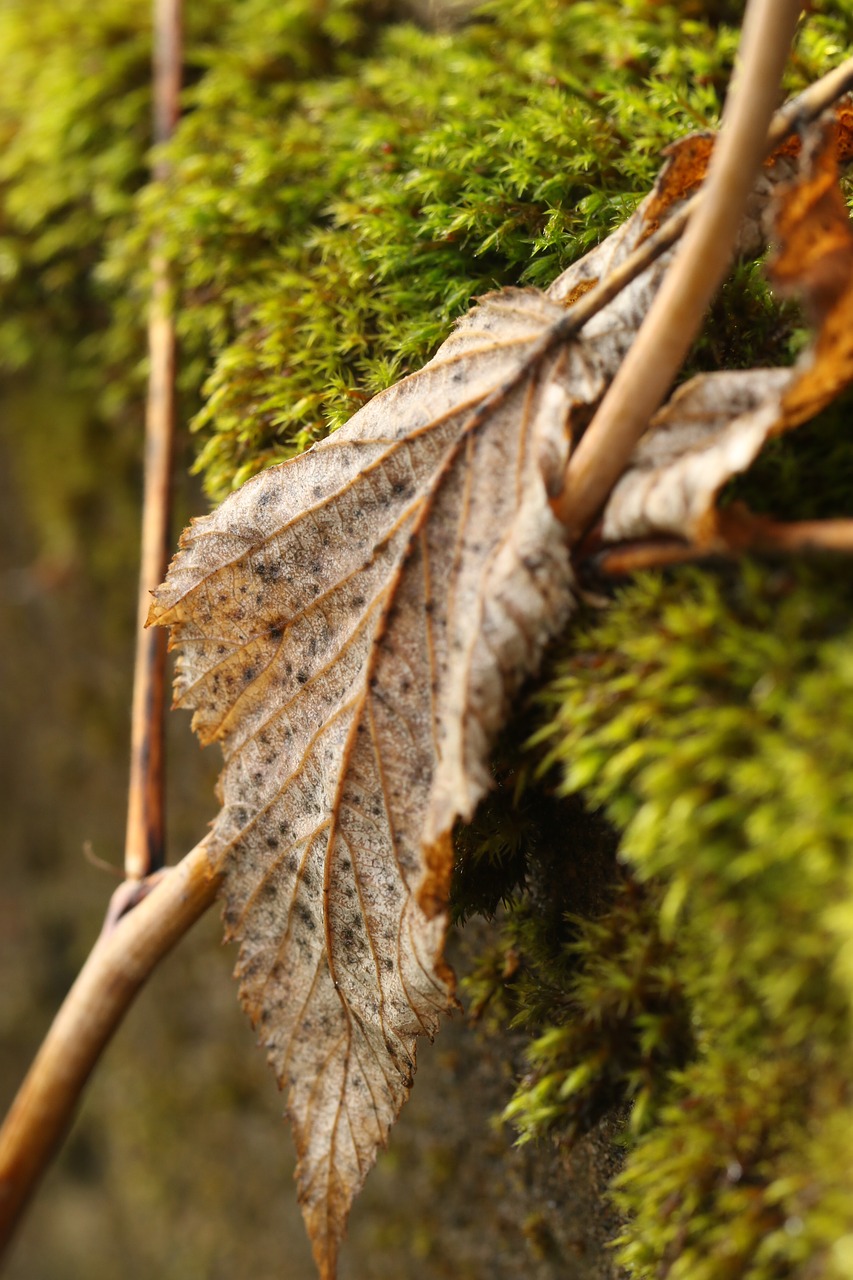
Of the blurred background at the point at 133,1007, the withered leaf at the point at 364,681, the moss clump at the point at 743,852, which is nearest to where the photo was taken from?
the moss clump at the point at 743,852

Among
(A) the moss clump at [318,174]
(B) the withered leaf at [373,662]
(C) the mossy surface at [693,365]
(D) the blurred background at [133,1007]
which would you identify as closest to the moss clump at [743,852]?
(C) the mossy surface at [693,365]

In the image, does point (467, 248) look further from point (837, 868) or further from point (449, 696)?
point (837, 868)

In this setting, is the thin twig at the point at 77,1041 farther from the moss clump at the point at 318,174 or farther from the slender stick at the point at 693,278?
the slender stick at the point at 693,278

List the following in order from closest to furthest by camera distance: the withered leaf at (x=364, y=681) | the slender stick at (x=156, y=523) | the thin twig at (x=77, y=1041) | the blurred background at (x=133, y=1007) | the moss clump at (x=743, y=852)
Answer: the moss clump at (x=743, y=852) → the withered leaf at (x=364, y=681) → the thin twig at (x=77, y=1041) → the slender stick at (x=156, y=523) → the blurred background at (x=133, y=1007)

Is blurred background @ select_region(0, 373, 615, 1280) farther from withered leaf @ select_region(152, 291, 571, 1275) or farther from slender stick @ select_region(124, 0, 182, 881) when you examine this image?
withered leaf @ select_region(152, 291, 571, 1275)

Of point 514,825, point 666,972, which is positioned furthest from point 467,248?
point 666,972

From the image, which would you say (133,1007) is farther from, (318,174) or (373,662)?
(318,174)

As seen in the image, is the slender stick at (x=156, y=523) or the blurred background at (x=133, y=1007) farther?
the blurred background at (x=133, y=1007)
